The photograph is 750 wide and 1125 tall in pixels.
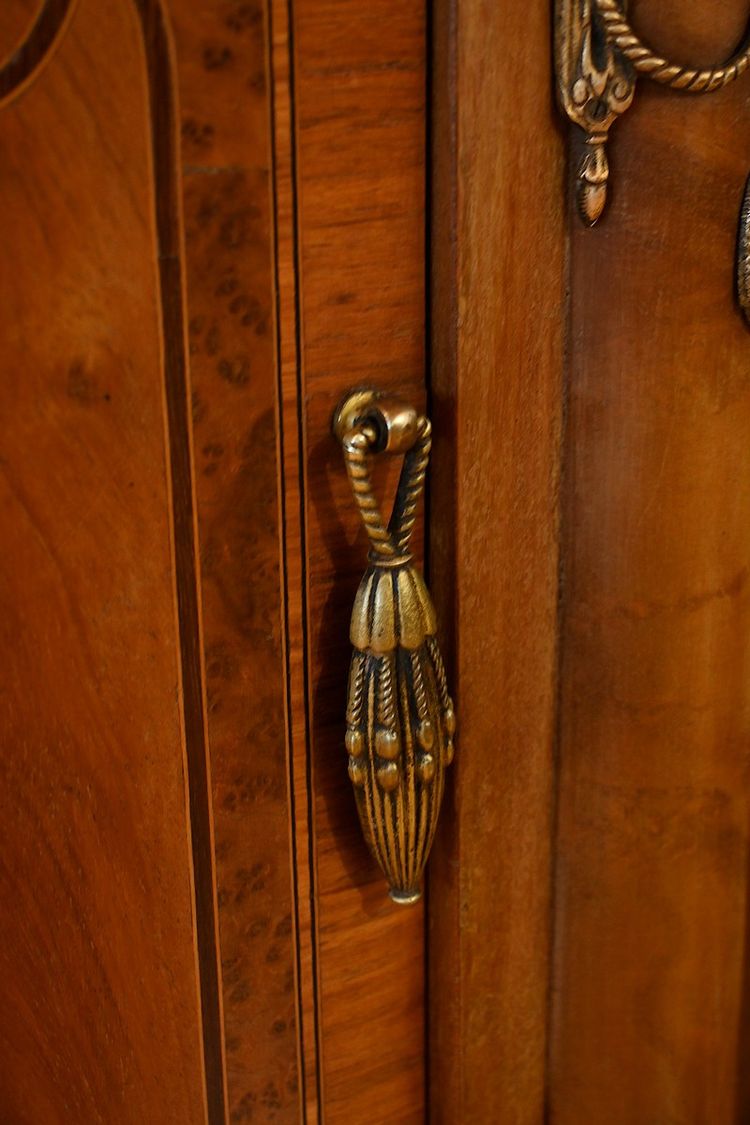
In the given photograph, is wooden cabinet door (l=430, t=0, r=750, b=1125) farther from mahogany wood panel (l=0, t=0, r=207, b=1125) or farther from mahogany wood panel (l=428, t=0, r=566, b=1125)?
mahogany wood panel (l=0, t=0, r=207, b=1125)

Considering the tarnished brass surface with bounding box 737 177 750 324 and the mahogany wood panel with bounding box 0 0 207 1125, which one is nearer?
the mahogany wood panel with bounding box 0 0 207 1125

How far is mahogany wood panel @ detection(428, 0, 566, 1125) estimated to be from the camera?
0.54 metres

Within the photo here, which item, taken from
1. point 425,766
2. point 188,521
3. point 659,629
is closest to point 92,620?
point 188,521

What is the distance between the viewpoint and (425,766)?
594mm

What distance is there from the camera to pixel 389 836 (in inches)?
23.8

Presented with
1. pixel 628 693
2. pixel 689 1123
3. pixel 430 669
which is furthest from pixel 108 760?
pixel 689 1123

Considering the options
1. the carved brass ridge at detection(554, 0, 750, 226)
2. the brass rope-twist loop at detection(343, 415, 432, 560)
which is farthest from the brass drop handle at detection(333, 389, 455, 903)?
the carved brass ridge at detection(554, 0, 750, 226)

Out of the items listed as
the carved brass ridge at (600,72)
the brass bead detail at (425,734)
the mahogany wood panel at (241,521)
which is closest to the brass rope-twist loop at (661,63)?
the carved brass ridge at (600,72)

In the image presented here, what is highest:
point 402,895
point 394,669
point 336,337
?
point 336,337

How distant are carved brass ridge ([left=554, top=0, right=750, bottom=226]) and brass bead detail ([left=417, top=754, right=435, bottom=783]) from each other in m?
0.23

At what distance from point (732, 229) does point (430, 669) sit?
0.73 feet

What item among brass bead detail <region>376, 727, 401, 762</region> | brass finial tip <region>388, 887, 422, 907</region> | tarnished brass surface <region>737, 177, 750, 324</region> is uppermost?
tarnished brass surface <region>737, 177, 750, 324</region>

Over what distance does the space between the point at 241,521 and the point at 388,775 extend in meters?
0.13

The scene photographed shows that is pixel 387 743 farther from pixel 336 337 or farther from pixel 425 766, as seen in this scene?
pixel 336 337
